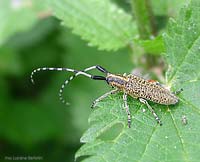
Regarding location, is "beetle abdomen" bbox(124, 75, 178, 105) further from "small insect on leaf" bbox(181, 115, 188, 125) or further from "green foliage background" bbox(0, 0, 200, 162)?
"small insect on leaf" bbox(181, 115, 188, 125)

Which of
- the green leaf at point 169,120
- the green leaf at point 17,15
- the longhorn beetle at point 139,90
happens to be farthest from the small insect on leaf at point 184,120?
the green leaf at point 17,15

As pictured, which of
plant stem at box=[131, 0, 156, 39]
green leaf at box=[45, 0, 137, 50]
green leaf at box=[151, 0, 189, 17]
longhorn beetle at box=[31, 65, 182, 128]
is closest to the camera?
longhorn beetle at box=[31, 65, 182, 128]

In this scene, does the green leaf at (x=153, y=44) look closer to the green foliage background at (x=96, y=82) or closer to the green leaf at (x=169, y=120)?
the green foliage background at (x=96, y=82)

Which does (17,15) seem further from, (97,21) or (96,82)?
(97,21)

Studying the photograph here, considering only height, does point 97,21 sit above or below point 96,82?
above

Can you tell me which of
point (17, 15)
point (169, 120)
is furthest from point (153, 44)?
point (17, 15)

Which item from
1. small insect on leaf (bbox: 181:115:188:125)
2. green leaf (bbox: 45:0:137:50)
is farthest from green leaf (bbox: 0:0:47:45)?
small insect on leaf (bbox: 181:115:188:125)

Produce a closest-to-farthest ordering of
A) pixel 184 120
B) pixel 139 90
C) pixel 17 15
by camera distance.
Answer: pixel 184 120, pixel 139 90, pixel 17 15
